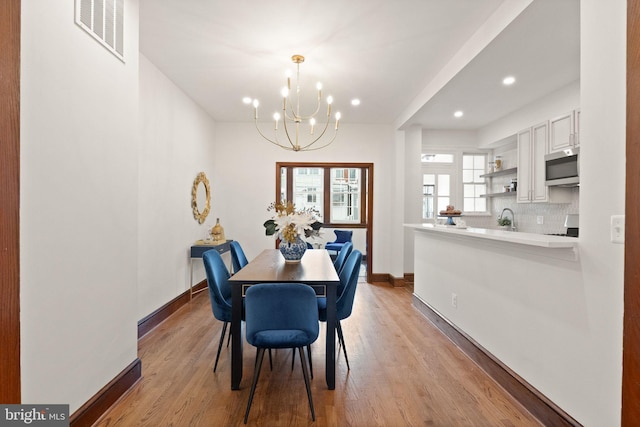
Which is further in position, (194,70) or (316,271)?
(194,70)

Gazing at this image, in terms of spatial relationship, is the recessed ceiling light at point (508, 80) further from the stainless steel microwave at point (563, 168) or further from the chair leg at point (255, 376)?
the chair leg at point (255, 376)

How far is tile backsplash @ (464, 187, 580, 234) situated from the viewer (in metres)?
4.50

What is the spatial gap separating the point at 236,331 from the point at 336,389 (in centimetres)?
81

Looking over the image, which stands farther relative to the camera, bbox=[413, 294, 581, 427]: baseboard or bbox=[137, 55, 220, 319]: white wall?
bbox=[137, 55, 220, 319]: white wall

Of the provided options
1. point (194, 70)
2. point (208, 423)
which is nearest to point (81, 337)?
point (208, 423)

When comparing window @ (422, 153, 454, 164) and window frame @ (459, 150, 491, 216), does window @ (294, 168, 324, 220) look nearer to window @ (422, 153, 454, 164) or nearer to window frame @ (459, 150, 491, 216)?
window @ (422, 153, 454, 164)

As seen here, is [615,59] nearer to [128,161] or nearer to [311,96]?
[128,161]

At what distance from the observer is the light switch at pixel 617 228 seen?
4.76 feet

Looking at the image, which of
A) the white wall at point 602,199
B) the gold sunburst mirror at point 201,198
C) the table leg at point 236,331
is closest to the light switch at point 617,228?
the white wall at point 602,199

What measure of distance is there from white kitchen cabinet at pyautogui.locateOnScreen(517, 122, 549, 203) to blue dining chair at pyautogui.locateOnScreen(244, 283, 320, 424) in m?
3.93

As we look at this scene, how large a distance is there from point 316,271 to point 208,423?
1.21 metres

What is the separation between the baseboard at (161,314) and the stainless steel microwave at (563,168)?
4.88 m

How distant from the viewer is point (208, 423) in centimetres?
194

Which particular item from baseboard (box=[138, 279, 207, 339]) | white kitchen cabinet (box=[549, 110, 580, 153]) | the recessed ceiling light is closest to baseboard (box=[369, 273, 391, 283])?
baseboard (box=[138, 279, 207, 339])
